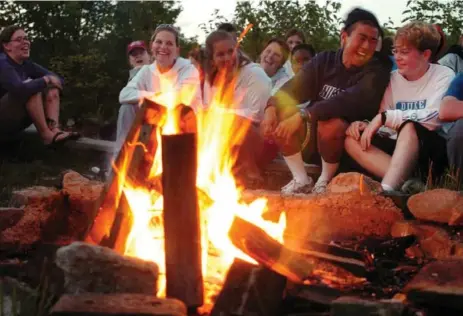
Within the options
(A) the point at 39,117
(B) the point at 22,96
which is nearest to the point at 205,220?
(A) the point at 39,117

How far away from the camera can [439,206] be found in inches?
174

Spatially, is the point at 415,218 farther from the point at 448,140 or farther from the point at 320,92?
the point at 320,92

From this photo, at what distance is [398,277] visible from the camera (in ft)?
12.7

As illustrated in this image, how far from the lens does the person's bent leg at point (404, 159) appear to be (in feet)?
17.6

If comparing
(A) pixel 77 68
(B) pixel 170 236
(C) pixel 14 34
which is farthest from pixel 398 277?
(A) pixel 77 68

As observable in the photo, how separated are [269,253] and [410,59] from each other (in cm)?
286

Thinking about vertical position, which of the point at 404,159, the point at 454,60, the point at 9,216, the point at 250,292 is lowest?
the point at 250,292

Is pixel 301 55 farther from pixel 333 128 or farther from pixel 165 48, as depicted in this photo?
pixel 333 128

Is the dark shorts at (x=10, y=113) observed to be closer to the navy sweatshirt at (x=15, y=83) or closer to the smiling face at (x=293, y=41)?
the navy sweatshirt at (x=15, y=83)

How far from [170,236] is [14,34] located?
605 cm

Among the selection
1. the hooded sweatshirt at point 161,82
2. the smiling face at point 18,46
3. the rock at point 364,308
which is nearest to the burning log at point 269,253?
the rock at point 364,308

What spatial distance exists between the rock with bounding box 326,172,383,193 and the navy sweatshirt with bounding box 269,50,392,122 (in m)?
Result: 1.00

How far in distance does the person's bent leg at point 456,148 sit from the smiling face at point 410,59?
25.5 inches

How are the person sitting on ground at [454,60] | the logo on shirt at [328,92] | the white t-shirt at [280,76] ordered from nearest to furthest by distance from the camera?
1. the logo on shirt at [328,92]
2. the person sitting on ground at [454,60]
3. the white t-shirt at [280,76]
